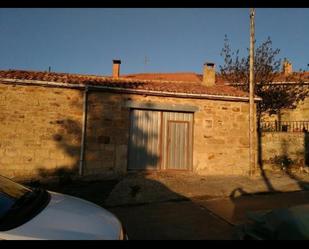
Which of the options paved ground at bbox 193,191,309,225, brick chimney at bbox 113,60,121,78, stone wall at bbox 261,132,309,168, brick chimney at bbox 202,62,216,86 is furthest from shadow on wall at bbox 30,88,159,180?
brick chimney at bbox 113,60,121,78

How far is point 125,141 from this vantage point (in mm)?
11672

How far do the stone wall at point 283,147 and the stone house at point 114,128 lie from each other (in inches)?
69.9

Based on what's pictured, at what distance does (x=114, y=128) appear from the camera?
11.6 metres

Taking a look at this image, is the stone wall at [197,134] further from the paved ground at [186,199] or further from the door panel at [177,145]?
the paved ground at [186,199]

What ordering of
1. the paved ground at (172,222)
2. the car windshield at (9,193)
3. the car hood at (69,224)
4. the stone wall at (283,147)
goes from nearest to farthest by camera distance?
the car hood at (69,224), the car windshield at (9,193), the paved ground at (172,222), the stone wall at (283,147)

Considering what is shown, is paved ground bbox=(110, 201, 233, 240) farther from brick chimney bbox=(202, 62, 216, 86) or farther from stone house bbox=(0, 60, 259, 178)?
brick chimney bbox=(202, 62, 216, 86)

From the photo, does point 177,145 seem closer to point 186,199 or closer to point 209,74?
point 186,199

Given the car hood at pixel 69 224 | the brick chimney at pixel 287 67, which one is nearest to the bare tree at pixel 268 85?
the brick chimney at pixel 287 67

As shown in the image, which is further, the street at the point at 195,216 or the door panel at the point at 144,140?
the door panel at the point at 144,140

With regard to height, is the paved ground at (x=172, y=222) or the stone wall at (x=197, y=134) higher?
the stone wall at (x=197, y=134)

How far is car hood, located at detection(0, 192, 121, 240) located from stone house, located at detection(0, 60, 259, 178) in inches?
290

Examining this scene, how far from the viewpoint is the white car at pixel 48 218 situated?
2.88m
